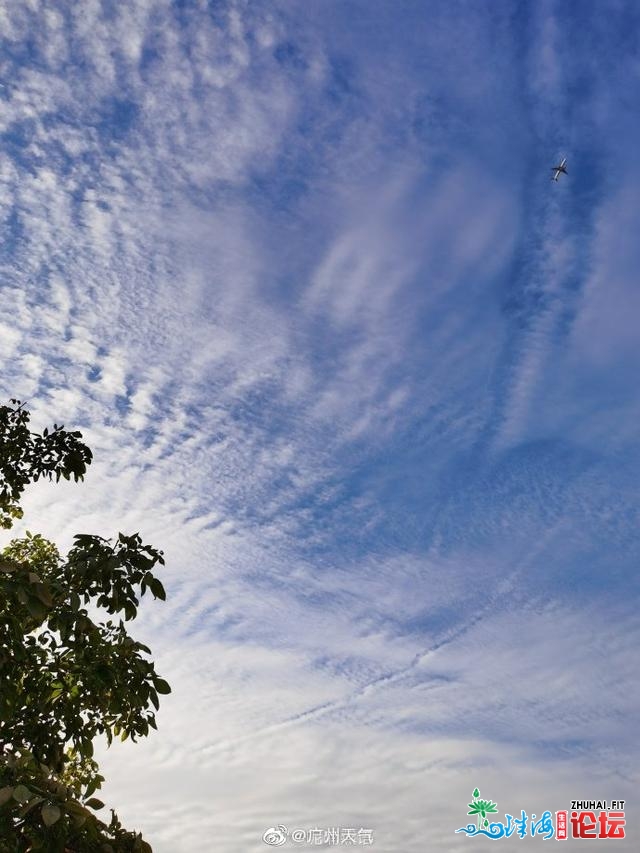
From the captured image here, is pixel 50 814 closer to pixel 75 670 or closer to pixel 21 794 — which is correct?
pixel 21 794

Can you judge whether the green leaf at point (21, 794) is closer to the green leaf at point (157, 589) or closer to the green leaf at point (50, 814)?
the green leaf at point (50, 814)

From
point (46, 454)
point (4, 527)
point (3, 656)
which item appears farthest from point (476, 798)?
point (3, 656)

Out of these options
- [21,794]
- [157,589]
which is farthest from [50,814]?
[157,589]

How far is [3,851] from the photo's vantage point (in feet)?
17.9

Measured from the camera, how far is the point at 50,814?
491 cm

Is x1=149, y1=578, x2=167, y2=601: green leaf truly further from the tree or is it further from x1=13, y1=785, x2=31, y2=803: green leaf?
x1=13, y1=785, x2=31, y2=803: green leaf

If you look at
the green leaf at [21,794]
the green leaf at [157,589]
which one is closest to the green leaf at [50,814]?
the green leaf at [21,794]

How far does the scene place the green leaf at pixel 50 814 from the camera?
4879 millimetres

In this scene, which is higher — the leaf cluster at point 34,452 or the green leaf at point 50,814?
the leaf cluster at point 34,452

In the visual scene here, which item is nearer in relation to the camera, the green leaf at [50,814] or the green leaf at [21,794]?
the green leaf at [50,814]

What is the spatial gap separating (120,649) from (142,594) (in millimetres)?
625

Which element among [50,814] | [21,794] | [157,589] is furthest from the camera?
[157,589]

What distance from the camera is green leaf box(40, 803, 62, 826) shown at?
16.0 feet

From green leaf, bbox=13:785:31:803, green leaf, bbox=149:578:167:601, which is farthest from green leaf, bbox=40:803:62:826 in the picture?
green leaf, bbox=149:578:167:601
